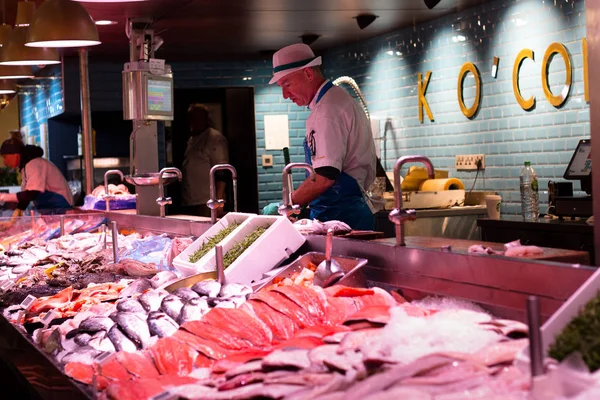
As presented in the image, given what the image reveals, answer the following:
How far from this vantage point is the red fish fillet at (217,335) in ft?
8.82

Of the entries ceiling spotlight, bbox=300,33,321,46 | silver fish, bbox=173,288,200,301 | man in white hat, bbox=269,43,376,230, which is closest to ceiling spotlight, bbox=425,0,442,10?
ceiling spotlight, bbox=300,33,321,46

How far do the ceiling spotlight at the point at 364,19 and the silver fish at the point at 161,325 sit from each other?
6.54 meters

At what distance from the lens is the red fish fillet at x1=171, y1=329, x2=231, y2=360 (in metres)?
2.64

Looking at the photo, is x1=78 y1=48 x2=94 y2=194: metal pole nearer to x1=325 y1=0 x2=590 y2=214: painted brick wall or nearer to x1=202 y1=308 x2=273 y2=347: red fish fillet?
x1=325 y1=0 x2=590 y2=214: painted brick wall

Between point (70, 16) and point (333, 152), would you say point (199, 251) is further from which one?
point (70, 16)

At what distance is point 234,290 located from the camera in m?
3.48

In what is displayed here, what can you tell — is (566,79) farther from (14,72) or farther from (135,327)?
(14,72)

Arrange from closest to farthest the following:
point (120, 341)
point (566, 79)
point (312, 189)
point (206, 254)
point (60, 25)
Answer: point (120, 341), point (206, 254), point (312, 189), point (60, 25), point (566, 79)

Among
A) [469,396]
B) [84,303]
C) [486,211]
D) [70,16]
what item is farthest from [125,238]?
[469,396]

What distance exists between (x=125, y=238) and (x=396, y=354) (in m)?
4.25

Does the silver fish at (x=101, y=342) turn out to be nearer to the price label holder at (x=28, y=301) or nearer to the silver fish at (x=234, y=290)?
the silver fish at (x=234, y=290)

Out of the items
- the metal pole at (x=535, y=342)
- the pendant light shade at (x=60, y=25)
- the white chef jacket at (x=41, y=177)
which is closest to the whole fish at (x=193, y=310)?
the metal pole at (x=535, y=342)

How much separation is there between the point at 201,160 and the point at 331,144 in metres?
6.91

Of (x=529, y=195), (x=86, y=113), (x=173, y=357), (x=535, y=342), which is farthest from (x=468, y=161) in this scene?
(x=535, y=342)
